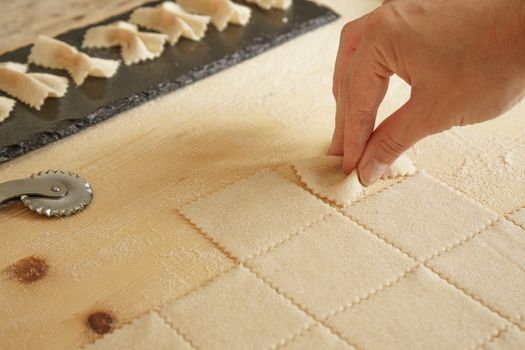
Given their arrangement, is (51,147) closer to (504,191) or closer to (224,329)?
(224,329)

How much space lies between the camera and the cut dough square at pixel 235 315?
101 cm

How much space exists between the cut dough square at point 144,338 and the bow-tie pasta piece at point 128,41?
736 mm

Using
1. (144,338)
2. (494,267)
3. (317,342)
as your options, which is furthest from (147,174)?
(494,267)

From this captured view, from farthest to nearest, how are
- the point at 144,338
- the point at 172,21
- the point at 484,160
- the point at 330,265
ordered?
1. the point at 172,21
2. the point at 484,160
3. the point at 330,265
4. the point at 144,338

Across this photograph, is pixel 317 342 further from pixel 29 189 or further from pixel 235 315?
pixel 29 189

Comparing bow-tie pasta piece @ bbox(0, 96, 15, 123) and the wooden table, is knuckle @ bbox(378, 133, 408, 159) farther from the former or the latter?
bow-tie pasta piece @ bbox(0, 96, 15, 123)

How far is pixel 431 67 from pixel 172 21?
77cm

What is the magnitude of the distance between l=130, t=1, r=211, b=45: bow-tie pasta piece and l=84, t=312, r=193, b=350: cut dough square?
81 centimetres

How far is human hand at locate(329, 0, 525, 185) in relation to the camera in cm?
105

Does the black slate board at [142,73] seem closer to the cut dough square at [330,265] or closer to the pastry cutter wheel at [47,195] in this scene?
the pastry cutter wheel at [47,195]

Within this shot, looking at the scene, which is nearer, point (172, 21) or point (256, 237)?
point (256, 237)

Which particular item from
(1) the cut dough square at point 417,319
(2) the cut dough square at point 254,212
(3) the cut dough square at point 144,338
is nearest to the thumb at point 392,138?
(2) the cut dough square at point 254,212

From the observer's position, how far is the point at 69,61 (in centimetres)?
154

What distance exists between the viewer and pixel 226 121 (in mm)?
1441
